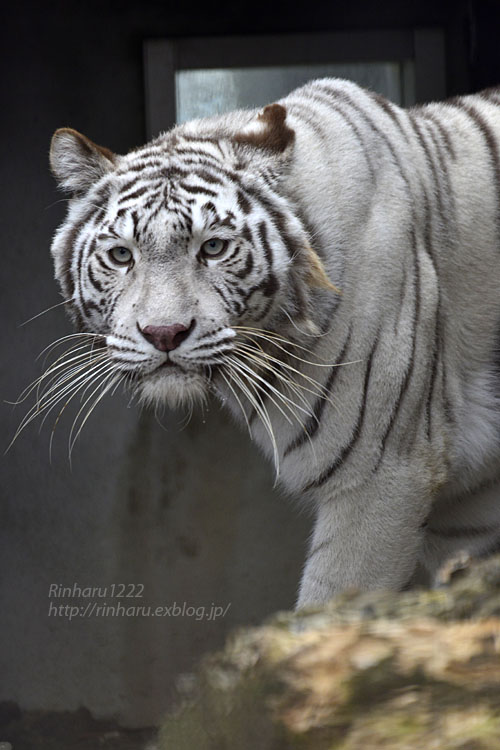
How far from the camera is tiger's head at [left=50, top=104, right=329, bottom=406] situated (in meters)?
1.74

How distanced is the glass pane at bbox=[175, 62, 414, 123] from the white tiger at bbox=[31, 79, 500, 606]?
1.21m

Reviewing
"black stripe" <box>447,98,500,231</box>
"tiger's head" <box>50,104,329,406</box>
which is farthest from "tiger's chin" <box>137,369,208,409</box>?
"black stripe" <box>447,98,500,231</box>

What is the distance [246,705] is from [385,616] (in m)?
0.18

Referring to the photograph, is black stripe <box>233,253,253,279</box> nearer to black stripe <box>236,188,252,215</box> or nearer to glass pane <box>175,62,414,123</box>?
black stripe <box>236,188,252,215</box>

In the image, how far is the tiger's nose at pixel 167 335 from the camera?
1.70 meters

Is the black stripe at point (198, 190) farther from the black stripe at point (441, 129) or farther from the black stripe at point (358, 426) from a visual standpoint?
the black stripe at point (441, 129)

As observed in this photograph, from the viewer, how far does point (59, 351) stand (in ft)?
10.9

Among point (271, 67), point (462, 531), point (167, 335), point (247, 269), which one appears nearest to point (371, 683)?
point (167, 335)

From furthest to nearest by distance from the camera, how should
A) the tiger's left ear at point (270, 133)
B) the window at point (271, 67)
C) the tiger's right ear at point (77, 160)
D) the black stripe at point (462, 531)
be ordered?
the window at point (271, 67) < the black stripe at point (462, 531) < the tiger's right ear at point (77, 160) < the tiger's left ear at point (270, 133)

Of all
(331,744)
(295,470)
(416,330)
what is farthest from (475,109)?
(331,744)

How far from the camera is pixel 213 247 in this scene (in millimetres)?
1788

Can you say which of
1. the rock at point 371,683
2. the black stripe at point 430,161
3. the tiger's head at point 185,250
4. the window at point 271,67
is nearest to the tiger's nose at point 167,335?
the tiger's head at point 185,250

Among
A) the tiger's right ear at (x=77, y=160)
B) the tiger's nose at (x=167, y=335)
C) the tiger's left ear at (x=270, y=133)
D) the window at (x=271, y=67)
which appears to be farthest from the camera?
the window at (x=271, y=67)

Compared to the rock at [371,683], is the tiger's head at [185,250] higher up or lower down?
higher up
